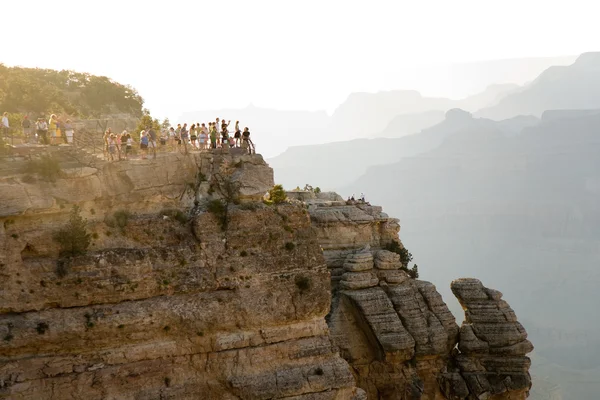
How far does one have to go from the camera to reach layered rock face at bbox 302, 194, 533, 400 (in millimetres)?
29453

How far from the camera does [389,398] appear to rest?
29.4 meters

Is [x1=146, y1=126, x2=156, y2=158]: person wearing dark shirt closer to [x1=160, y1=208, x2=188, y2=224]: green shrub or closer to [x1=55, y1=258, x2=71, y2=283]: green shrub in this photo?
[x1=160, y1=208, x2=188, y2=224]: green shrub


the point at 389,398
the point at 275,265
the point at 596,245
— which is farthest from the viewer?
the point at 596,245

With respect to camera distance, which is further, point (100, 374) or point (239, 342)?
point (239, 342)

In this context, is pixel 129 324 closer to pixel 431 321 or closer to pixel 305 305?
pixel 305 305

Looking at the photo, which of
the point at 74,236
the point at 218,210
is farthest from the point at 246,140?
the point at 74,236

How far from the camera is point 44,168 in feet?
62.6

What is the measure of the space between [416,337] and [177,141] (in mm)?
16148

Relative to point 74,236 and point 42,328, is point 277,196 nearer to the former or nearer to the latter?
point 74,236

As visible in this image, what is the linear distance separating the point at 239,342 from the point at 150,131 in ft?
29.4

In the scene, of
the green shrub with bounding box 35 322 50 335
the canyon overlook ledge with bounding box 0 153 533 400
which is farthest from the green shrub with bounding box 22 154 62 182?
the green shrub with bounding box 35 322 50 335

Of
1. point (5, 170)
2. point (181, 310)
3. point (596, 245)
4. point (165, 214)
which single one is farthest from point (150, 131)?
point (596, 245)

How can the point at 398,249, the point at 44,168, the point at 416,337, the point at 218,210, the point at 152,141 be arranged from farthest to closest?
the point at 398,249 < the point at 416,337 < the point at 152,141 < the point at 218,210 < the point at 44,168

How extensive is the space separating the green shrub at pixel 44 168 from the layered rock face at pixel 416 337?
16146mm
